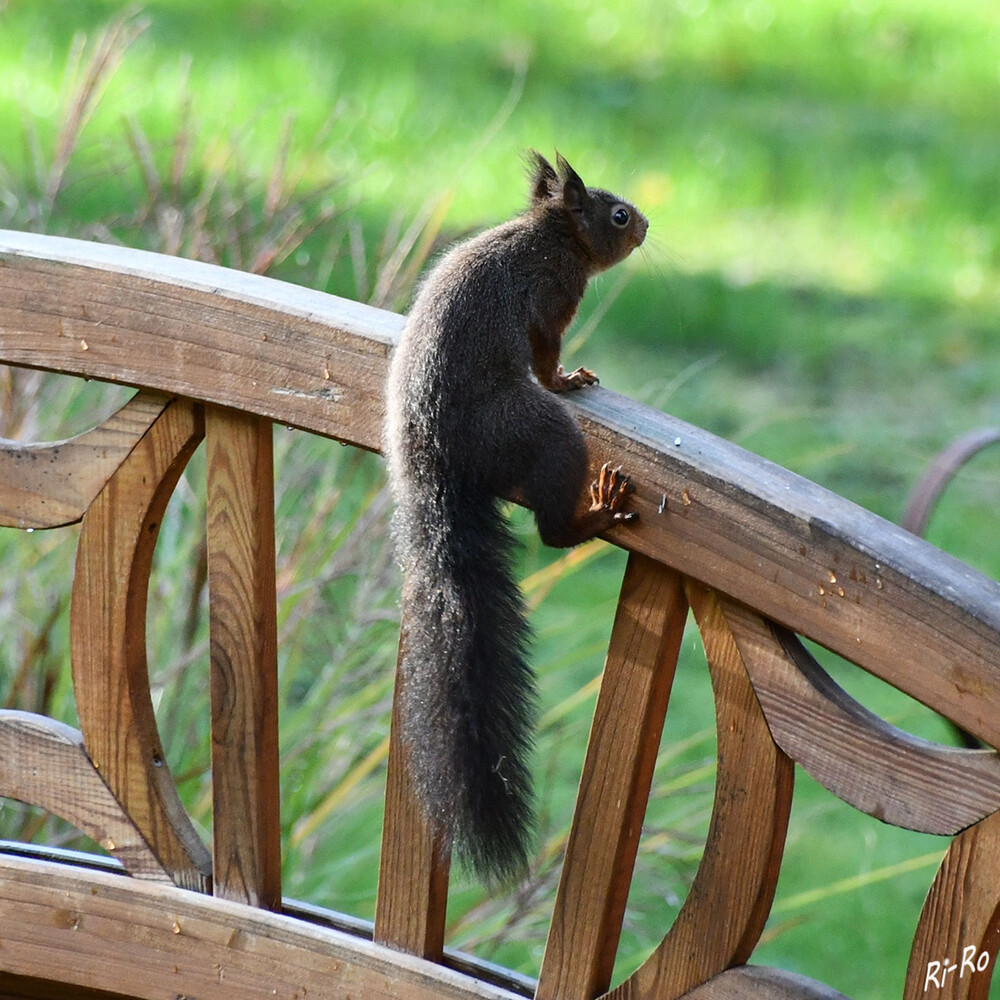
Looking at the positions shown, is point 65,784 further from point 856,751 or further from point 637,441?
point 856,751

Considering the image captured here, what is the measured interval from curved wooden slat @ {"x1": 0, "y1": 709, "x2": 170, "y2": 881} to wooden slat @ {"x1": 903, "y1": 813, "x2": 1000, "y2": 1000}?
2.56ft

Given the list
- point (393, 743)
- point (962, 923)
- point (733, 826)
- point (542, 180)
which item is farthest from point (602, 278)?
point (962, 923)

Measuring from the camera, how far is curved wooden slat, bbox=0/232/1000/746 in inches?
42.0

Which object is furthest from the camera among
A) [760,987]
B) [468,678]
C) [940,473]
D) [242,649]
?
[940,473]

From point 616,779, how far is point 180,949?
523 millimetres

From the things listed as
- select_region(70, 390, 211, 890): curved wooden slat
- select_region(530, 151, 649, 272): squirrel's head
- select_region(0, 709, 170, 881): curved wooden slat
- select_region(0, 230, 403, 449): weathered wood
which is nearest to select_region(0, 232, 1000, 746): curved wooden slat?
select_region(0, 230, 403, 449): weathered wood

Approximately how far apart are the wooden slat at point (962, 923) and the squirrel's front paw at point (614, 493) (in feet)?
1.20

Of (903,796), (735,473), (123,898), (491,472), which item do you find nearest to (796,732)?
(903,796)

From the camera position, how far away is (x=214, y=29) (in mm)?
5898

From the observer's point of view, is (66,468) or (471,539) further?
(66,468)

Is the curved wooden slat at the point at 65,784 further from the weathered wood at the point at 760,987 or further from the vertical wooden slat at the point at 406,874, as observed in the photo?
the weathered wood at the point at 760,987

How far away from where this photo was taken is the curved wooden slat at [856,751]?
107cm

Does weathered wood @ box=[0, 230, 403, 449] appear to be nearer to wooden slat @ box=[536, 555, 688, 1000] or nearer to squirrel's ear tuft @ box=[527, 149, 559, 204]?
wooden slat @ box=[536, 555, 688, 1000]

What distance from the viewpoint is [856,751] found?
1132 millimetres
